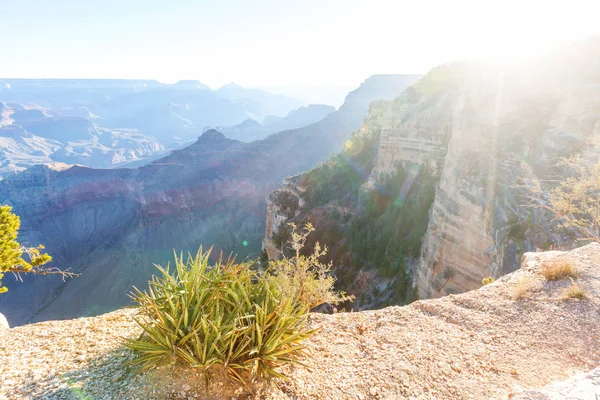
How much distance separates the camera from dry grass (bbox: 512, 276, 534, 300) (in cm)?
669

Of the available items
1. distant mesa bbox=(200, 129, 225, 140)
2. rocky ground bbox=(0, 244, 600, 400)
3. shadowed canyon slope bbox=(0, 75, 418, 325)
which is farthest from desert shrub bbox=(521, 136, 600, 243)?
distant mesa bbox=(200, 129, 225, 140)

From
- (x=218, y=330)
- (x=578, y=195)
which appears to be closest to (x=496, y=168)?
(x=578, y=195)

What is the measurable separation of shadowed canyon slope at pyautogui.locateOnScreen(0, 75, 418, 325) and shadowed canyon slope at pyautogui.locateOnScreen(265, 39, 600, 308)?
44171mm

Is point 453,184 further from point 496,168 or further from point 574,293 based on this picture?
point 574,293

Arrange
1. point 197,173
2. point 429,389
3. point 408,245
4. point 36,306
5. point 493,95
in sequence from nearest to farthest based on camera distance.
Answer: point 429,389
point 493,95
point 408,245
point 36,306
point 197,173

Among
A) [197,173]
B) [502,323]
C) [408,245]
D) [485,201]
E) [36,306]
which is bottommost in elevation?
[36,306]

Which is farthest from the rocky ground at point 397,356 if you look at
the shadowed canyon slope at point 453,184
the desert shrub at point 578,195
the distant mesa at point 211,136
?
the distant mesa at point 211,136

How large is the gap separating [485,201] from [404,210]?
1462cm

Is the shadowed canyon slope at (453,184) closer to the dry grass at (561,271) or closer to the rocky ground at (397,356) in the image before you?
the dry grass at (561,271)

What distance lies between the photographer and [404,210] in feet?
107

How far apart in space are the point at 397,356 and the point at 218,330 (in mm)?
2991

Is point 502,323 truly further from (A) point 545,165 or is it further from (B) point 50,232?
(B) point 50,232

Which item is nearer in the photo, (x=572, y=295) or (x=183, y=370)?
(x=183, y=370)

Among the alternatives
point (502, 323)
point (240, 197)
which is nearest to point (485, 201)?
point (502, 323)
